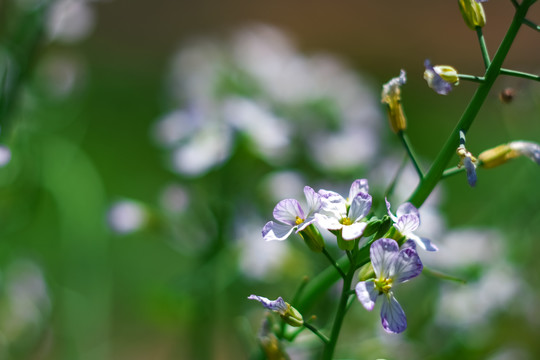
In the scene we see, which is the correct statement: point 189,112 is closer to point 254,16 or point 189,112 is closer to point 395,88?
point 395,88

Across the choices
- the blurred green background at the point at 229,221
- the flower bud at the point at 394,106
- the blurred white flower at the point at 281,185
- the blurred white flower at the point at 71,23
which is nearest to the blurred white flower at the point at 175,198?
the blurred green background at the point at 229,221

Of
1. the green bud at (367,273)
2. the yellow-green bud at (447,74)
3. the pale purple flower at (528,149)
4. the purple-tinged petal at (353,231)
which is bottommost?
the green bud at (367,273)

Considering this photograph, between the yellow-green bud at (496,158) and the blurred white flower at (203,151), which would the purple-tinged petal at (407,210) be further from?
the blurred white flower at (203,151)

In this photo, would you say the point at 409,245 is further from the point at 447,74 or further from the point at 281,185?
the point at 281,185

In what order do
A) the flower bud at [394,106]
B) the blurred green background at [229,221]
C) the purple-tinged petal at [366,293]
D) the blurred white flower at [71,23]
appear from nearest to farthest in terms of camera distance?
the purple-tinged petal at [366,293], the flower bud at [394,106], the blurred green background at [229,221], the blurred white flower at [71,23]

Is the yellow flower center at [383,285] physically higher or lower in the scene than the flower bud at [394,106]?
lower

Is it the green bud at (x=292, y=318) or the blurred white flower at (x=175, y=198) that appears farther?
the blurred white flower at (x=175, y=198)
